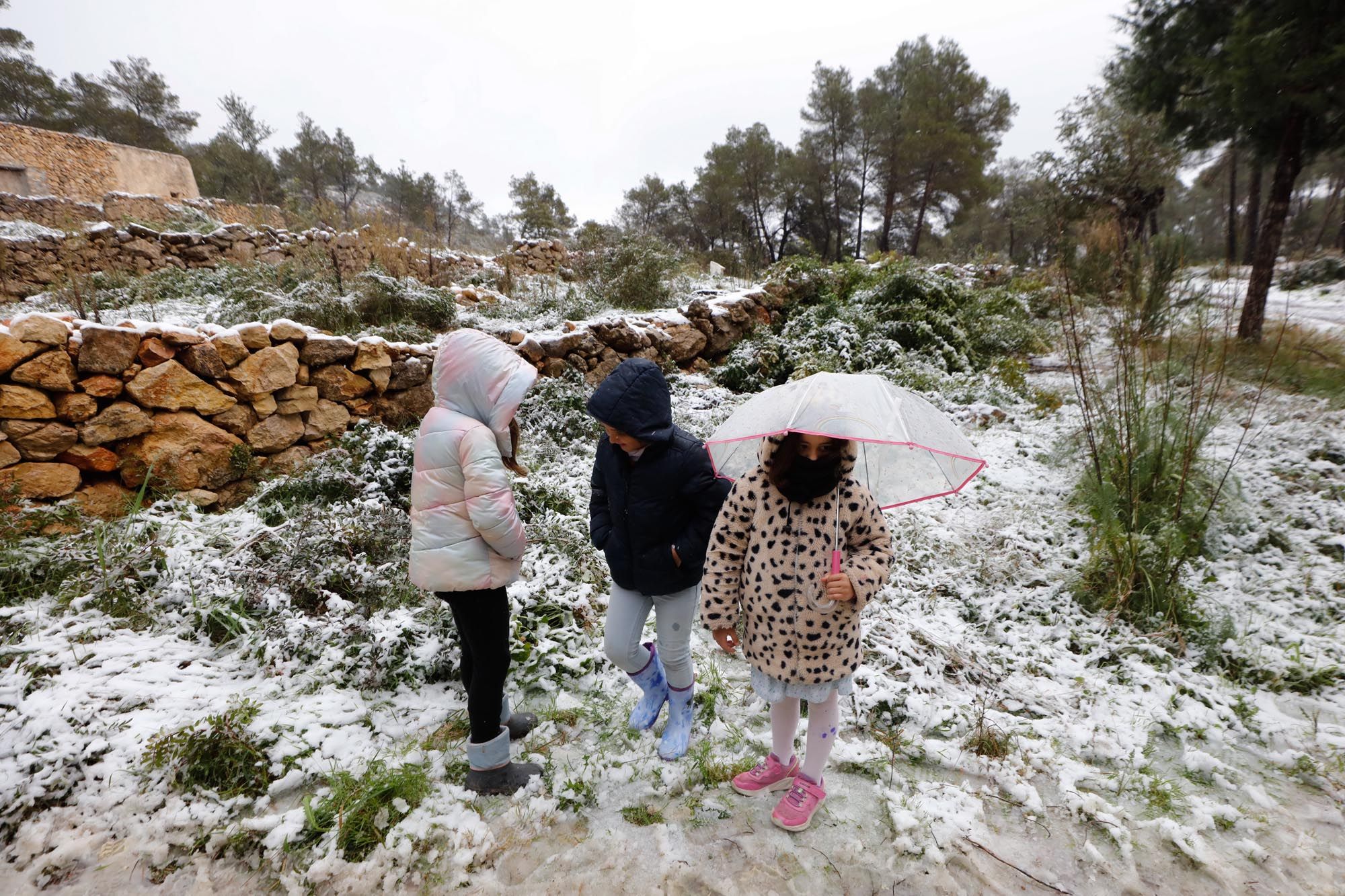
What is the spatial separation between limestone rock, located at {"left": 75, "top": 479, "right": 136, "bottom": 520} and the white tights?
4.30 m

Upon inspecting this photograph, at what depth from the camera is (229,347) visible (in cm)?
396

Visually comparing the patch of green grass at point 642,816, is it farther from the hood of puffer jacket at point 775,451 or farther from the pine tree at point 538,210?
the pine tree at point 538,210

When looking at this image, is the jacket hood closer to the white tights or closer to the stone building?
the white tights

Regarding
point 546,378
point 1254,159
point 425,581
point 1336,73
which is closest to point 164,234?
point 546,378

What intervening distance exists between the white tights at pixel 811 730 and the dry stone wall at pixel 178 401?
4.15m

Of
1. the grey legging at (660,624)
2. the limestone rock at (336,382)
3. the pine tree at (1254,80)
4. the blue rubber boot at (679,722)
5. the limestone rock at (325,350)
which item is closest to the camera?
the grey legging at (660,624)

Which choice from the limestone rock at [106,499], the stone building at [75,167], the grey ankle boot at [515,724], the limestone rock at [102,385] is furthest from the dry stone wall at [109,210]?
the grey ankle boot at [515,724]

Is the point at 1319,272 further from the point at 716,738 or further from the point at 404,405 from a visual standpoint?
the point at 404,405

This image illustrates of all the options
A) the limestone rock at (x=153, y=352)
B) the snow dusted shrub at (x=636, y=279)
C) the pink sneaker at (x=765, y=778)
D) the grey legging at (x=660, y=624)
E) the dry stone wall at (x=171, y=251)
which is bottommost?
the pink sneaker at (x=765, y=778)

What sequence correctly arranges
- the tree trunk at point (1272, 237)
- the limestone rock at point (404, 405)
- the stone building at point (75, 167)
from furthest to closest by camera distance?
the stone building at point (75, 167) < the tree trunk at point (1272, 237) < the limestone rock at point (404, 405)

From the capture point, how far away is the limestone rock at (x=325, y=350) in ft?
14.2

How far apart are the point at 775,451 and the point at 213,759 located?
250 cm

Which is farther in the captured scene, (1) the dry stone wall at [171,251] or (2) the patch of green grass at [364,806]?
(1) the dry stone wall at [171,251]

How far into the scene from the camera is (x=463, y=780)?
A: 7.07 ft
